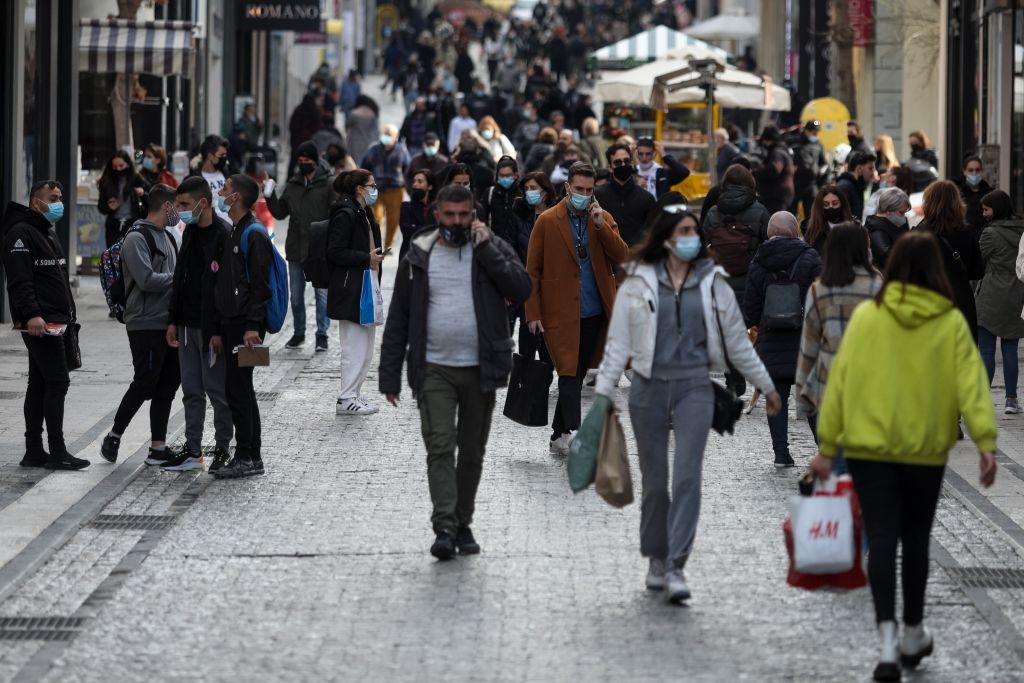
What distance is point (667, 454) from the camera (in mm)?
8133

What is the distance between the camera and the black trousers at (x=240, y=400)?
1105 centimetres

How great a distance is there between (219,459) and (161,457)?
405 mm

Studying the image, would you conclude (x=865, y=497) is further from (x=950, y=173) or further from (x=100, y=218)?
(x=950, y=173)

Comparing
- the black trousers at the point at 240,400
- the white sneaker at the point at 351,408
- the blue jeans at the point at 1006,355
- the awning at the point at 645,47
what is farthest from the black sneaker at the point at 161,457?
the awning at the point at 645,47

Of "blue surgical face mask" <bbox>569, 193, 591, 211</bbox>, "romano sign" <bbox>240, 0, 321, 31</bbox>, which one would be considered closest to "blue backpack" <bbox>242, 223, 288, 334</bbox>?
"blue surgical face mask" <bbox>569, 193, 591, 211</bbox>

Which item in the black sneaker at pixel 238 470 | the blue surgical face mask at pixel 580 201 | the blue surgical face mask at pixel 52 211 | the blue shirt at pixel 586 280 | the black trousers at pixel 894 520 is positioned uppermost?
the blue surgical face mask at pixel 580 201

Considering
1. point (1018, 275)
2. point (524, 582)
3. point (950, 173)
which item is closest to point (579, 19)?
point (950, 173)

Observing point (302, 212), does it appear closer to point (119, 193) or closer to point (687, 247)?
point (119, 193)

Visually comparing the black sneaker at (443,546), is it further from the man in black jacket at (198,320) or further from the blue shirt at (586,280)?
the blue shirt at (586,280)

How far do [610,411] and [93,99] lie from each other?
60.2 ft

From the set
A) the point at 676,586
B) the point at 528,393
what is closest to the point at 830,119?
the point at 528,393

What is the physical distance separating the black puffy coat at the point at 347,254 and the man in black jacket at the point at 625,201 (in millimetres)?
2184

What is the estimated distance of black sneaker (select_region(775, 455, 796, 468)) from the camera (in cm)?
1155

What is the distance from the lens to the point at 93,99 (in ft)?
82.9
